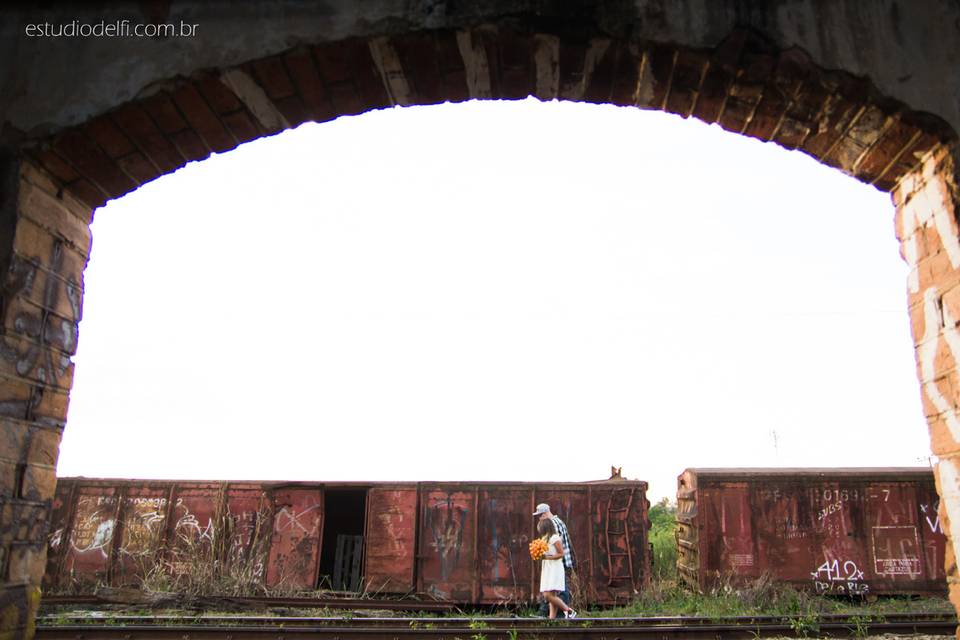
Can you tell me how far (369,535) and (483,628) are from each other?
3996 millimetres

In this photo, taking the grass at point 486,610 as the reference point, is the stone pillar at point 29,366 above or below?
above

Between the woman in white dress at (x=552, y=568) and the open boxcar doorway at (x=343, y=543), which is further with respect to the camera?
the open boxcar doorway at (x=343, y=543)

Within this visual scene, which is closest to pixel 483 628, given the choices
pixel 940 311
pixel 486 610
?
pixel 486 610

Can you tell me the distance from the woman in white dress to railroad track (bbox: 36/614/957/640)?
1.29 feet

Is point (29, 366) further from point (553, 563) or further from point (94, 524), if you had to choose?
point (94, 524)

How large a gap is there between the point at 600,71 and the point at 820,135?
3.51 ft

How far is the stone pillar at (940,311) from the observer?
2617 mm

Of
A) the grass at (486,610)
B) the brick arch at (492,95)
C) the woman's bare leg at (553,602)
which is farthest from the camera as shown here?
the grass at (486,610)

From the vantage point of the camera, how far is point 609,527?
10.9m

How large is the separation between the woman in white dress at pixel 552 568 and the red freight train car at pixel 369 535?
2.31 metres

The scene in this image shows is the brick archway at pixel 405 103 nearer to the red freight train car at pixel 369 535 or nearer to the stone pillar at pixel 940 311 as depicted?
the stone pillar at pixel 940 311

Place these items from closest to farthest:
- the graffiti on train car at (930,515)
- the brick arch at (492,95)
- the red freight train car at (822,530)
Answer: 1. the brick arch at (492,95)
2. the red freight train car at (822,530)
3. the graffiti on train car at (930,515)

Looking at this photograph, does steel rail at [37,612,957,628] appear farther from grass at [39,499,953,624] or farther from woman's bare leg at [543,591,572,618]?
grass at [39,499,953,624]

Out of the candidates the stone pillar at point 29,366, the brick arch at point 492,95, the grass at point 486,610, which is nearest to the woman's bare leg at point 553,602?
the grass at point 486,610
